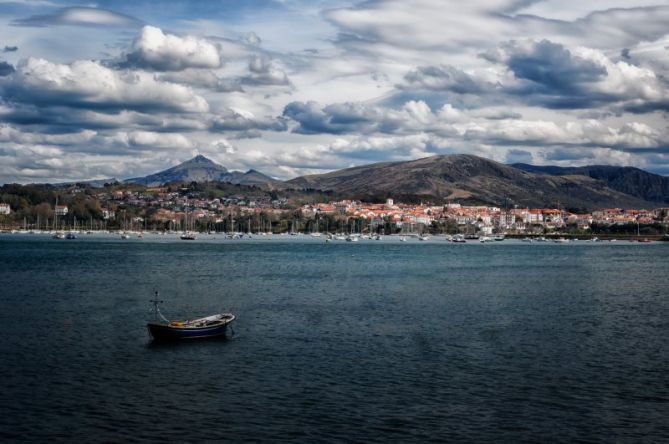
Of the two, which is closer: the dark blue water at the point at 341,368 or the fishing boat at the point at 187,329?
the dark blue water at the point at 341,368

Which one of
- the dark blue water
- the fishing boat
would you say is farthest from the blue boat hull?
the dark blue water

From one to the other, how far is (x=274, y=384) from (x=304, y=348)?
657cm

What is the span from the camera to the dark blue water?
67.2ft

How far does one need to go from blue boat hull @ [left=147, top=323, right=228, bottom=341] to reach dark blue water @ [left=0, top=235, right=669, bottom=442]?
965mm

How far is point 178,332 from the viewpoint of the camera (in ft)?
109

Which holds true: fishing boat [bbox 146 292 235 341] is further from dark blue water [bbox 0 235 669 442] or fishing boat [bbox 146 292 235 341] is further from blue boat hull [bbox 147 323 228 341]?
dark blue water [bbox 0 235 669 442]

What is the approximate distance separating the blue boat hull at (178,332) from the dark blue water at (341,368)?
0.97 meters

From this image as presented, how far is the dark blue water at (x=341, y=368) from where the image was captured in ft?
67.2

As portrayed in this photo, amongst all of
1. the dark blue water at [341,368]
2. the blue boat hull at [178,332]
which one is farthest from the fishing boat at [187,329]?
the dark blue water at [341,368]

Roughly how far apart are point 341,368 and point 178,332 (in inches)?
375

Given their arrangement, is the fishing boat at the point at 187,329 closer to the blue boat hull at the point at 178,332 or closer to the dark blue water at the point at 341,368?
the blue boat hull at the point at 178,332

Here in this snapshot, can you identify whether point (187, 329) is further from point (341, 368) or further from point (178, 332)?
point (341, 368)

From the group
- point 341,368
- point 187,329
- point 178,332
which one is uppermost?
point 187,329

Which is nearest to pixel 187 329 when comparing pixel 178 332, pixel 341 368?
pixel 178 332
